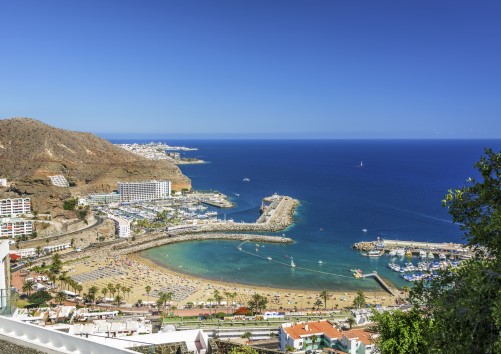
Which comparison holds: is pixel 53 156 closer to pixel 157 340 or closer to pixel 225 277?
pixel 225 277

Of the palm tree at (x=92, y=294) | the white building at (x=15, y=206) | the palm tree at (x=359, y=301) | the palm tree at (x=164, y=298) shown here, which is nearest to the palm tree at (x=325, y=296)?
the palm tree at (x=359, y=301)

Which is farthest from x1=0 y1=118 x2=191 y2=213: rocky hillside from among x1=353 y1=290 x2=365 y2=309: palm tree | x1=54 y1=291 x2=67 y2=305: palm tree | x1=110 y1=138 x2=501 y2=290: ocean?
x1=353 y1=290 x2=365 y2=309: palm tree

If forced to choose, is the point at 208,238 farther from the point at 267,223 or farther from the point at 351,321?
the point at 351,321

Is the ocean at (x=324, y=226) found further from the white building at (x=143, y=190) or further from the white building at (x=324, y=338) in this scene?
the white building at (x=324, y=338)

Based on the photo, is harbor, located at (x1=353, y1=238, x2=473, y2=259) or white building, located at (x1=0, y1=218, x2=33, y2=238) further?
white building, located at (x1=0, y1=218, x2=33, y2=238)

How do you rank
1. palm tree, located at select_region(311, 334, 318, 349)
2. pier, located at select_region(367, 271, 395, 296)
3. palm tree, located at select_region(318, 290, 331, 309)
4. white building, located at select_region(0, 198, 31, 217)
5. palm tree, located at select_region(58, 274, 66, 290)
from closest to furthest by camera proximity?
1. palm tree, located at select_region(311, 334, 318, 349)
2. palm tree, located at select_region(318, 290, 331, 309)
3. palm tree, located at select_region(58, 274, 66, 290)
4. pier, located at select_region(367, 271, 395, 296)
5. white building, located at select_region(0, 198, 31, 217)

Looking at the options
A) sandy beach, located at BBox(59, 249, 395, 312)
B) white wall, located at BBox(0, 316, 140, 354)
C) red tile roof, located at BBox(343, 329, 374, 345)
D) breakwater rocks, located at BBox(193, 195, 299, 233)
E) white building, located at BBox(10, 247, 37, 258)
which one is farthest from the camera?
breakwater rocks, located at BBox(193, 195, 299, 233)

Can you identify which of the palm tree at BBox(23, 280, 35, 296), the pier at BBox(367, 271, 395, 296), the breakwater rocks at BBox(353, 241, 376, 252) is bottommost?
the pier at BBox(367, 271, 395, 296)

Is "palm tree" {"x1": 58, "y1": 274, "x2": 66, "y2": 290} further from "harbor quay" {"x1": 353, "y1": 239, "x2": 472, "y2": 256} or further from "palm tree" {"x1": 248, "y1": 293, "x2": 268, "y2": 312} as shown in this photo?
"harbor quay" {"x1": 353, "y1": 239, "x2": 472, "y2": 256}
